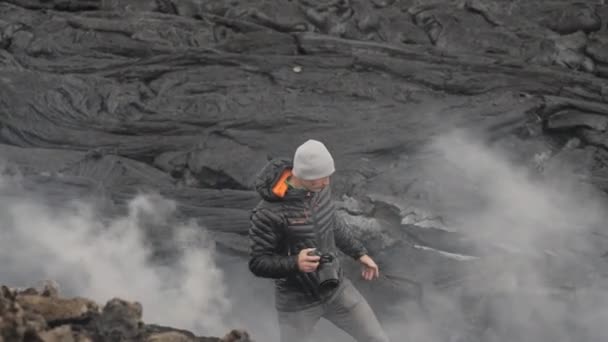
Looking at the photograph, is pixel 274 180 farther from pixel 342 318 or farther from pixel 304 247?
pixel 342 318

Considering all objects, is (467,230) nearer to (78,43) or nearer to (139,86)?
(139,86)

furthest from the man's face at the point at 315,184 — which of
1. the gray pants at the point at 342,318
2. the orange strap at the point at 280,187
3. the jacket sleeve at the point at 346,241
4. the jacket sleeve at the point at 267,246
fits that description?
the gray pants at the point at 342,318

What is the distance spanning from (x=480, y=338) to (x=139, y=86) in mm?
4089

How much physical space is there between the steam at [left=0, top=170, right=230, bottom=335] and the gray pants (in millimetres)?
1133

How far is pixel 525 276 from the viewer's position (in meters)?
6.61

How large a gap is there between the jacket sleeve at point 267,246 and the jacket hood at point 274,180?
0.09 metres

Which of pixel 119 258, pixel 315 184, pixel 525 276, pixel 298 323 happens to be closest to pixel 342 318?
pixel 298 323

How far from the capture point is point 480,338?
6.49m

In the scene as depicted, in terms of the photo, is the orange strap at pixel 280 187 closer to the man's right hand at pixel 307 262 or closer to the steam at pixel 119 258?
the man's right hand at pixel 307 262

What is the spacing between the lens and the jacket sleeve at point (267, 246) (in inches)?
203

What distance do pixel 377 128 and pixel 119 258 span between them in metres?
2.50

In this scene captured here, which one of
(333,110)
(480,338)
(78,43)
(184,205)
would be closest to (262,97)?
(333,110)

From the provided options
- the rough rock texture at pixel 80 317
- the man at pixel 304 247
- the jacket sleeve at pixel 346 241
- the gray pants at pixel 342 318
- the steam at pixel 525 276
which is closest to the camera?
the rough rock texture at pixel 80 317

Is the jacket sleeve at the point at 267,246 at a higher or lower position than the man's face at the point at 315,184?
lower
